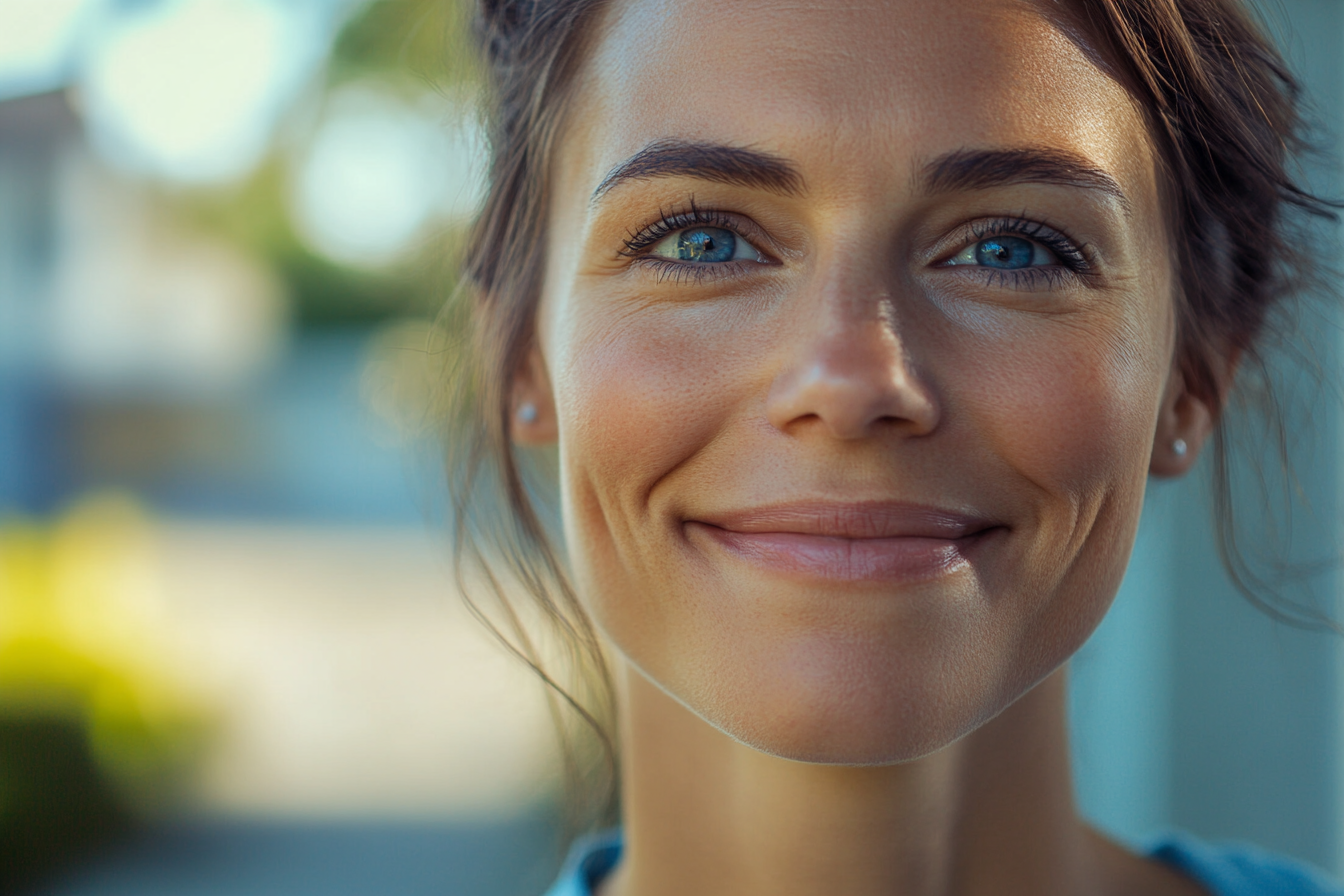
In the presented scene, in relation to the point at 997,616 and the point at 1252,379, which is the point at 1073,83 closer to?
the point at 997,616

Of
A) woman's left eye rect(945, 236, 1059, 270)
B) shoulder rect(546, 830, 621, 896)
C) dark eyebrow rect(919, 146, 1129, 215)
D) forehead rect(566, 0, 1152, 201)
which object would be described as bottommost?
shoulder rect(546, 830, 621, 896)

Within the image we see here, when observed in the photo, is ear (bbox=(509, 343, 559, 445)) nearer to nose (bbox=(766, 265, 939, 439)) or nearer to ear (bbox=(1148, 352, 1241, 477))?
nose (bbox=(766, 265, 939, 439))

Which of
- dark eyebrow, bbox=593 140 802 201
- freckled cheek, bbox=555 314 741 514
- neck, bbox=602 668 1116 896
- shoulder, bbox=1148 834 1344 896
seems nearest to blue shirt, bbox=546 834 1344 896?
shoulder, bbox=1148 834 1344 896

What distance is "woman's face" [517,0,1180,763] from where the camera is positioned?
1.09 metres

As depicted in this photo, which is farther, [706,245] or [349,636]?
[349,636]

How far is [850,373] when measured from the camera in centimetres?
105

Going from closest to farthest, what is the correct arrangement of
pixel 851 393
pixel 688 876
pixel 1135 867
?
pixel 851 393 → pixel 688 876 → pixel 1135 867

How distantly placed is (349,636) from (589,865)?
25.9 ft

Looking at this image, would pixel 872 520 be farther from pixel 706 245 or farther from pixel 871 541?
pixel 706 245

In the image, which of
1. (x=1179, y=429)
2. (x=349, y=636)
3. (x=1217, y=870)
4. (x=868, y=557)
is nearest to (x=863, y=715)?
(x=868, y=557)

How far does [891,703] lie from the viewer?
1.07 meters

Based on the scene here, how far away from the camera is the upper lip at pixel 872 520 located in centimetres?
110

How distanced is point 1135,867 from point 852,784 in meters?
0.51

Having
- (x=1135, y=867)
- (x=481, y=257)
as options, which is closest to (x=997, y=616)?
(x=1135, y=867)
